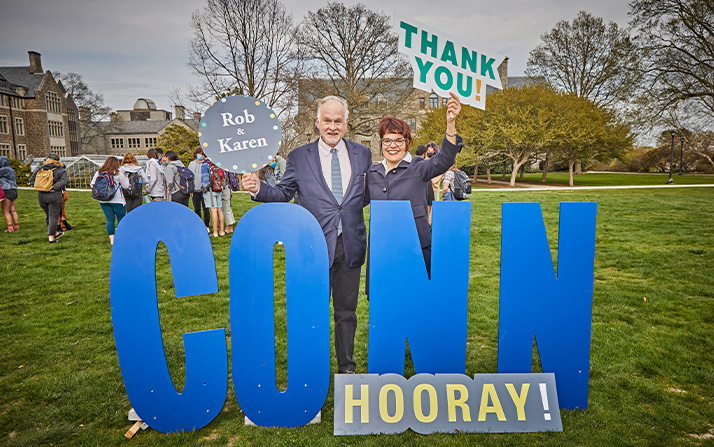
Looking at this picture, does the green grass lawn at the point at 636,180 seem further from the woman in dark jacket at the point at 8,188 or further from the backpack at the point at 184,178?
the woman in dark jacket at the point at 8,188

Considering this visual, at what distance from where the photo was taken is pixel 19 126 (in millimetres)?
46406

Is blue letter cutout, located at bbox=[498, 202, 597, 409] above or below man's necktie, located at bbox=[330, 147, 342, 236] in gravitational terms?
below

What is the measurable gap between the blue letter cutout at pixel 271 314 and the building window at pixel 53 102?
60897mm

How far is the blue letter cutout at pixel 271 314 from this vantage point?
274 centimetres

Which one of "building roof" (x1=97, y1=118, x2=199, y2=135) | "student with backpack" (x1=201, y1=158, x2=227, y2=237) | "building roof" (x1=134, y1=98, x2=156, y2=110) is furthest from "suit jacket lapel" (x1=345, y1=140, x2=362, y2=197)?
"building roof" (x1=134, y1=98, x2=156, y2=110)

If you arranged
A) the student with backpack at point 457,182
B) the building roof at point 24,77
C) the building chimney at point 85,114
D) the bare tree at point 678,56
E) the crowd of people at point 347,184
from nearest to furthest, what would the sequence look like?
the crowd of people at point 347,184, the student with backpack at point 457,182, the bare tree at point 678,56, the building roof at point 24,77, the building chimney at point 85,114

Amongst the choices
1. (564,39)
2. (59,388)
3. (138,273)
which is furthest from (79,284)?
(564,39)

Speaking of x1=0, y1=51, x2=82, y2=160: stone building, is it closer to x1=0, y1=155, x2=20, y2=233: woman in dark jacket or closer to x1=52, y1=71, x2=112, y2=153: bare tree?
x1=52, y1=71, x2=112, y2=153: bare tree

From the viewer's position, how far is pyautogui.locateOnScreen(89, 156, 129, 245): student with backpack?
25.9ft

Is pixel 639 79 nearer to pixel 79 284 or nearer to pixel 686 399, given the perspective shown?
pixel 686 399

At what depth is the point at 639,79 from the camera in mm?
25328

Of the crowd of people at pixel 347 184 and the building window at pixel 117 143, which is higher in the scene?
the building window at pixel 117 143

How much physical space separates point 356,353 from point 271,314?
1.42 m

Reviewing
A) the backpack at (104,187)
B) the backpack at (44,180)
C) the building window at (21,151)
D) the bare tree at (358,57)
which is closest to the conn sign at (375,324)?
the backpack at (104,187)
